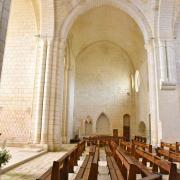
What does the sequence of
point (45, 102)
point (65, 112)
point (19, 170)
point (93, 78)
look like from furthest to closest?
point (93, 78) < point (65, 112) < point (45, 102) < point (19, 170)

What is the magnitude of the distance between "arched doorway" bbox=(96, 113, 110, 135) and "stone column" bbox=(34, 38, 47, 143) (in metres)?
10.3

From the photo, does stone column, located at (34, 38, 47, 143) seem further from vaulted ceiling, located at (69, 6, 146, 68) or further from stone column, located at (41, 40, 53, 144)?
vaulted ceiling, located at (69, 6, 146, 68)

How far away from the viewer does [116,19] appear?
16.2 metres

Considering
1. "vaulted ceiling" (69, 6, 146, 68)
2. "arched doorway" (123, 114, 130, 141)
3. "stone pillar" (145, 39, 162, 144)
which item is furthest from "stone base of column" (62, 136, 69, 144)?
"vaulted ceiling" (69, 6, 146, 68)

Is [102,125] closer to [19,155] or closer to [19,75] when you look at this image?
[19,75]

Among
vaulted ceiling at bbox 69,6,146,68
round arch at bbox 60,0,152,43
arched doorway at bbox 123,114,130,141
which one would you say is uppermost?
vaulted ceiling at bbox 69,6,146,68

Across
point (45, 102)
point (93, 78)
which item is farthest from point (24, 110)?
point (93, 78)

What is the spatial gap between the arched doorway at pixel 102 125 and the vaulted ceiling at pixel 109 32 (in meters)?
5.80

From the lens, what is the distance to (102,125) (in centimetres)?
1997

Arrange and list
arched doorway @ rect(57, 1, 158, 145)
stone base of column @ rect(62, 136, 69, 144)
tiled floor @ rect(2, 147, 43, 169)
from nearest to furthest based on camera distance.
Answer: tiled floor @ rect(2, 147, 43, 169), stone base of column @ rect(62, 136, 69, 144), arched doorway @ rect(57, 1, 158, 145)

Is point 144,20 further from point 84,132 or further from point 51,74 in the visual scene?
point 84,132

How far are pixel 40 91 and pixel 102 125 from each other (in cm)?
1075

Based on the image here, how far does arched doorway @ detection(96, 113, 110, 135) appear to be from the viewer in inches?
780

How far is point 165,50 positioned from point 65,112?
8697 millimetres
